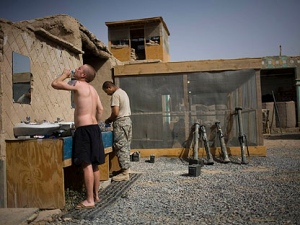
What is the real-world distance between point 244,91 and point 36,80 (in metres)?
5.72

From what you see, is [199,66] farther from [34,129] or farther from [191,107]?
[34,129]

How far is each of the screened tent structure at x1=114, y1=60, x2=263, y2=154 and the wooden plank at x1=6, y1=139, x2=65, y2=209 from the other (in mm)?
4800

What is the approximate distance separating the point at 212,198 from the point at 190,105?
437cm

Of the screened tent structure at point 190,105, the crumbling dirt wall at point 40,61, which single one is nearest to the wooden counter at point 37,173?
the crumbling dirt wall at point 40,61

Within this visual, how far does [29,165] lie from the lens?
142 inches

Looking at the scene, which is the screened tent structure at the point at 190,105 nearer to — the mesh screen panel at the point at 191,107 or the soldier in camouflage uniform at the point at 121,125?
the mesh screen panel at the point at 191,107

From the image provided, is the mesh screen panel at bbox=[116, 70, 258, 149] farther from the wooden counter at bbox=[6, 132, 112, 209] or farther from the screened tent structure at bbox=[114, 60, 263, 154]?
the wooden counter at bbox=[6, 132, 112, 209]

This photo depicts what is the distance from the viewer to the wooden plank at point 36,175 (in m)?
3.60

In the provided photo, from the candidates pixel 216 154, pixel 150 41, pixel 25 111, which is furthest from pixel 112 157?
pixel 150 41

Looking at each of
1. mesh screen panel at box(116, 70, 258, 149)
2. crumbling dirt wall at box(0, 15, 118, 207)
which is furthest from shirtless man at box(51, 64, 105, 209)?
mesh screen panel at box(116, 70, 258, 149)

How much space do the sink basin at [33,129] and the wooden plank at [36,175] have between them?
0.43 metres

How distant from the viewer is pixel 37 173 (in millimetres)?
3607

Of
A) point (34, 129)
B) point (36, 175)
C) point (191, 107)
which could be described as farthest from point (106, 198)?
point (191, 107)

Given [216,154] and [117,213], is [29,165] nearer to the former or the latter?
[117,213]
